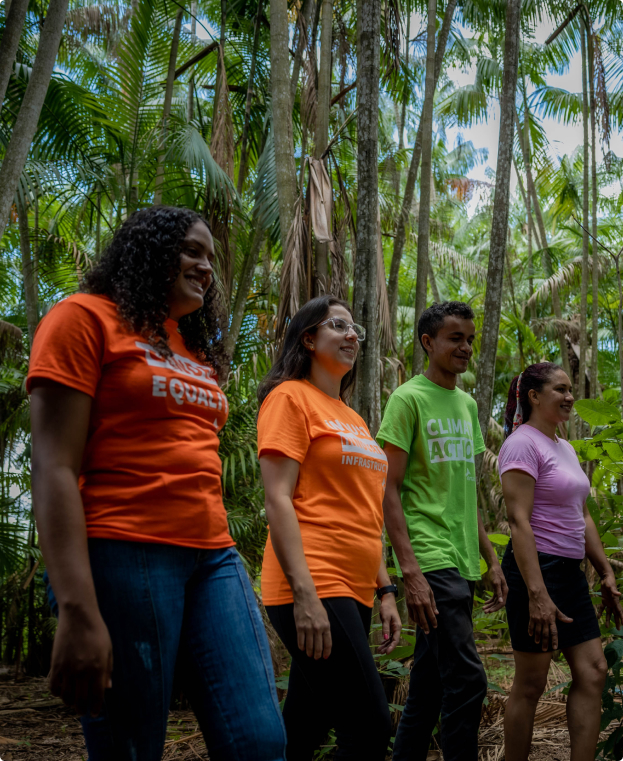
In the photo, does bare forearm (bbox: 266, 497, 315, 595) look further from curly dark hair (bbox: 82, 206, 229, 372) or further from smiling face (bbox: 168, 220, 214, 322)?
smiling face (bbox: 168, 220, 214, 322)

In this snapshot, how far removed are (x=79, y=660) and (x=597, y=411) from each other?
2808 mm

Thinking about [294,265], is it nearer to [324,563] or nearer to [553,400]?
[553,400]

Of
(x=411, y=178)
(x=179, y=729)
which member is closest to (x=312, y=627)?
(x=179, y=729)

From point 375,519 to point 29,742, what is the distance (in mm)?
3756

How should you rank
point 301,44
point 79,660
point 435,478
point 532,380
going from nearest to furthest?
point 79,660 → point 435,478 → point 532,380 → point 301,44

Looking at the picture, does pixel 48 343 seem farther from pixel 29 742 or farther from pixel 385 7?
pixel 385 7

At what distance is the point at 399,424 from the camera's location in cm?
298

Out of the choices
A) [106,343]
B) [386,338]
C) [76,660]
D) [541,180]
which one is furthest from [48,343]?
[541,180]

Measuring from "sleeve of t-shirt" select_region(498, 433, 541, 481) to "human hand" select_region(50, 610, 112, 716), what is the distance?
229cm

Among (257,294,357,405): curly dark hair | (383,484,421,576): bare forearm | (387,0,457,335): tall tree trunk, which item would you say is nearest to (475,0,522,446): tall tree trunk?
(383,484,421,576): bare forearm

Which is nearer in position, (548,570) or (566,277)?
(548,570)

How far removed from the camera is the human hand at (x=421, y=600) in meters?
2.70

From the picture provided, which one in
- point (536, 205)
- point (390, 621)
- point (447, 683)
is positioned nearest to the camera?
point (390, 621)

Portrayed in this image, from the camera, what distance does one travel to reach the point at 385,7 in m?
6.20
